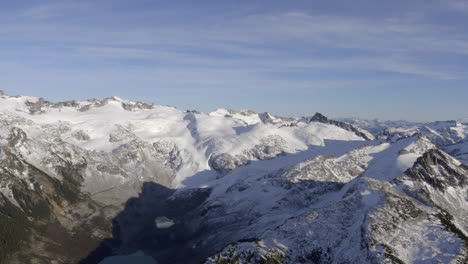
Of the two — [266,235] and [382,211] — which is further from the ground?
[382,211]

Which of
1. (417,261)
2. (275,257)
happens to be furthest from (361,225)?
(275,257)

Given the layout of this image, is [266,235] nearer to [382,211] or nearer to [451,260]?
[382,211]

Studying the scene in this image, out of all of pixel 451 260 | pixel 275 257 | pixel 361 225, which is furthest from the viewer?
pixel 361 225

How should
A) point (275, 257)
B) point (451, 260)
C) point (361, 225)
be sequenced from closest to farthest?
point (451, 260) < point (275, 257) < point (361, 225)

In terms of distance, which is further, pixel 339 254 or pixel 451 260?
pixel 339 254

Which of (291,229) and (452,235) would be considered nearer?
(452,235)

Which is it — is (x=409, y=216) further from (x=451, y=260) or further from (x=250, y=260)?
(x=250, y=260)

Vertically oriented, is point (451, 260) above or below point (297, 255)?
→ above

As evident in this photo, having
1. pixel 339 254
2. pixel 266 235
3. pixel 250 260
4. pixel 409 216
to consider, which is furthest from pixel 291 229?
pixel 409 216

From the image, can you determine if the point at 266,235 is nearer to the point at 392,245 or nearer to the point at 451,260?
the point at 392,245
